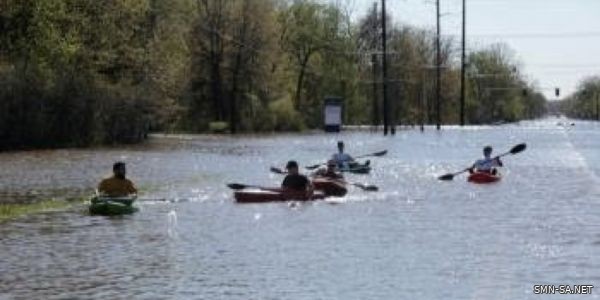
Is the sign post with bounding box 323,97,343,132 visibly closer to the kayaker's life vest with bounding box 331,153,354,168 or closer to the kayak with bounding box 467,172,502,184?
the kayaker's life vest with bounding box 331,153,354,168

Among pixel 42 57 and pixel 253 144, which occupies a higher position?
pixel 42 57

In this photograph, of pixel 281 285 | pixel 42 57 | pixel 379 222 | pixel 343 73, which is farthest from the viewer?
pixel 343 73

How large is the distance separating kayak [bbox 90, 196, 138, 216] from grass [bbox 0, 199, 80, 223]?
6.53 ft

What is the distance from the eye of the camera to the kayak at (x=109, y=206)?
2780cm

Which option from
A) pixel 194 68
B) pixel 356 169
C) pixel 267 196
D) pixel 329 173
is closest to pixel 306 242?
pixel 267 196

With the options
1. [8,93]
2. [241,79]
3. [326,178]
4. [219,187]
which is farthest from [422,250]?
[241,79]

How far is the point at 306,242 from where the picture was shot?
23156mm

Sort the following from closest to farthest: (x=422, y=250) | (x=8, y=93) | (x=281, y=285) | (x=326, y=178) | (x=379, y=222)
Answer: (x=281, y=285), (x=422, y=250), (x=379, y=222), (x=326, y=178), (x=8, y=93)

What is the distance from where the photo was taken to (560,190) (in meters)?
38.2

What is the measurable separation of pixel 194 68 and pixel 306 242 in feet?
261

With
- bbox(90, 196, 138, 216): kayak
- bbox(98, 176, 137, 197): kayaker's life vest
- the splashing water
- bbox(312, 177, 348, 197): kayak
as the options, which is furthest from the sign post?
bbox(90, 196, 138, 216): kayak

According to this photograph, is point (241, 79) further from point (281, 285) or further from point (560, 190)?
point (281, 285)

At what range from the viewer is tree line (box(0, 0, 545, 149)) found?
62.0m

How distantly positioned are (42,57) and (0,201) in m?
33.0
